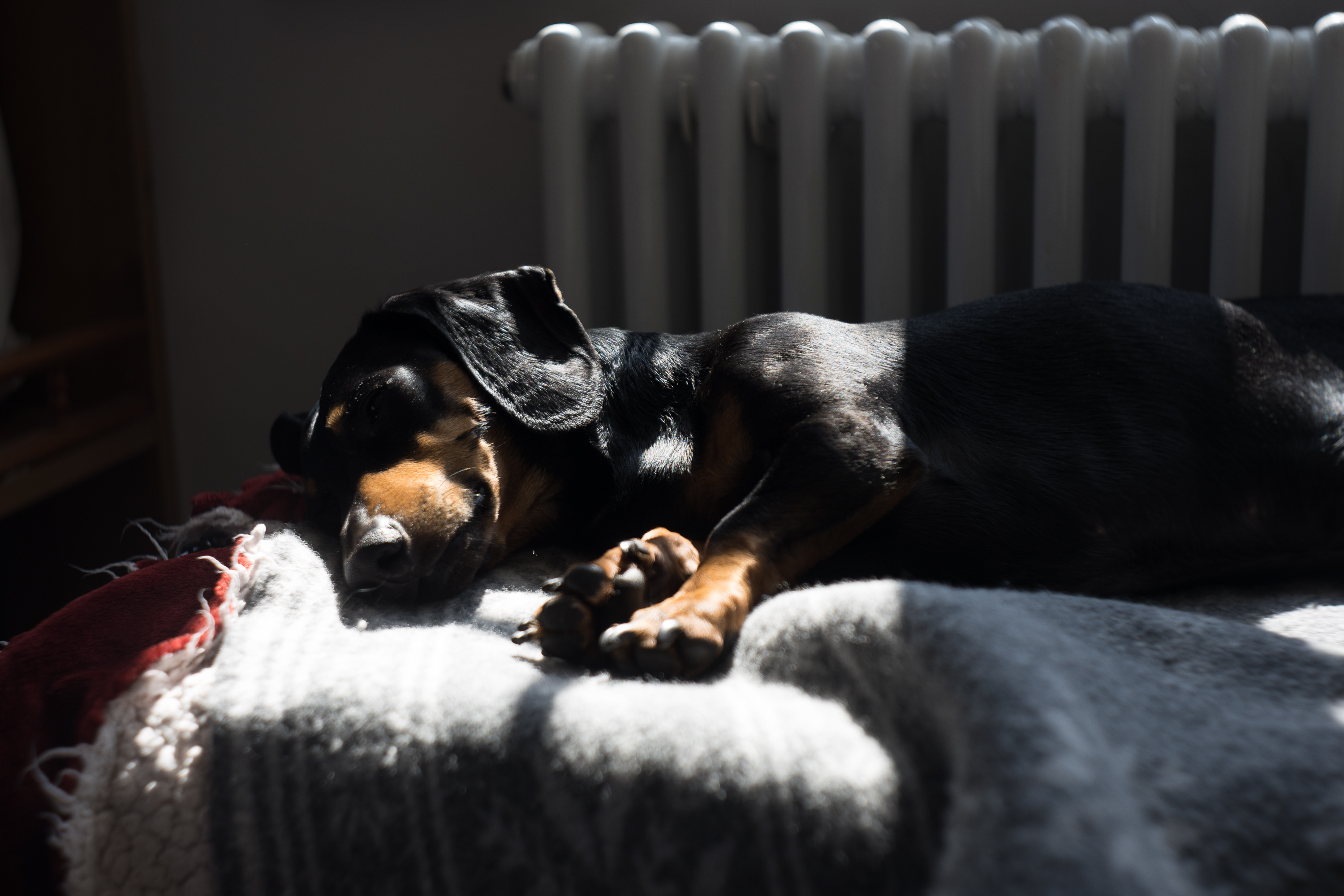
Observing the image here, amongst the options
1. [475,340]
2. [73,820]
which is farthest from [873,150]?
[73,820]

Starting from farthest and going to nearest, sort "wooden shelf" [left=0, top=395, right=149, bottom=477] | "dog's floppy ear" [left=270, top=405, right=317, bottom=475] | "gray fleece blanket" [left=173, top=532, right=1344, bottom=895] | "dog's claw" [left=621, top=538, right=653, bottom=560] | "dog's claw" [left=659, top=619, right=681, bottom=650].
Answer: "wooden shelf" [left=0, top=395, right=149, bottom=477] → "dog's floppy ear" [left=270, top=405, right=317, bottom=475] → "dog's claw" [left=621, top=538, right=653, bottom=560] → "dog's claw" [left=659, top=619, right=681, bottom=650] → "gray fleece blanket" [left=173, top=532, right=1344, bottom=895]

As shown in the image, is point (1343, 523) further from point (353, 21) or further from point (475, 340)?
point (353, 21)

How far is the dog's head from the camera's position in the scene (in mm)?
1094

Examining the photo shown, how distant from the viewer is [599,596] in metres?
0.94

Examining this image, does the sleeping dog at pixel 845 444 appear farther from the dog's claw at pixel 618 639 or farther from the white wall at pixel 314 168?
the white wall at pixel 314 168

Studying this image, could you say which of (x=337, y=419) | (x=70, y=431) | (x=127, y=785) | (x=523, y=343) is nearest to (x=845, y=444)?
(x=523, y=343)

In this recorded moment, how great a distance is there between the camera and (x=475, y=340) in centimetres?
126

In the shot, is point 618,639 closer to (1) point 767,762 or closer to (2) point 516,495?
A: (1) point 767,762

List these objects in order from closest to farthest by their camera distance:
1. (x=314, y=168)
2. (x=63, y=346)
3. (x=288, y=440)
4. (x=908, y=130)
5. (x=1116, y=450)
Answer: (x=1116, y=450) → (x=288, y=440) → (x=908, y=130) → (x=63, y=346) → (x=314, y=168)

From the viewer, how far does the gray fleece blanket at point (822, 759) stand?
582 millimetres

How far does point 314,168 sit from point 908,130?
1352 millimetres

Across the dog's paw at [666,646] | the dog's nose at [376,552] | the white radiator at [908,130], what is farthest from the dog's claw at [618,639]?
the white radiator at [908,130]

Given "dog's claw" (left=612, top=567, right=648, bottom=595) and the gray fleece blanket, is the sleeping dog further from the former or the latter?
the gray fleece blanket

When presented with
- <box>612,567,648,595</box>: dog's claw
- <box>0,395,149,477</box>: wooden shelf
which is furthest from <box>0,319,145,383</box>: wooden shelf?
<box>612,567,648,595</box>: dog's claw
